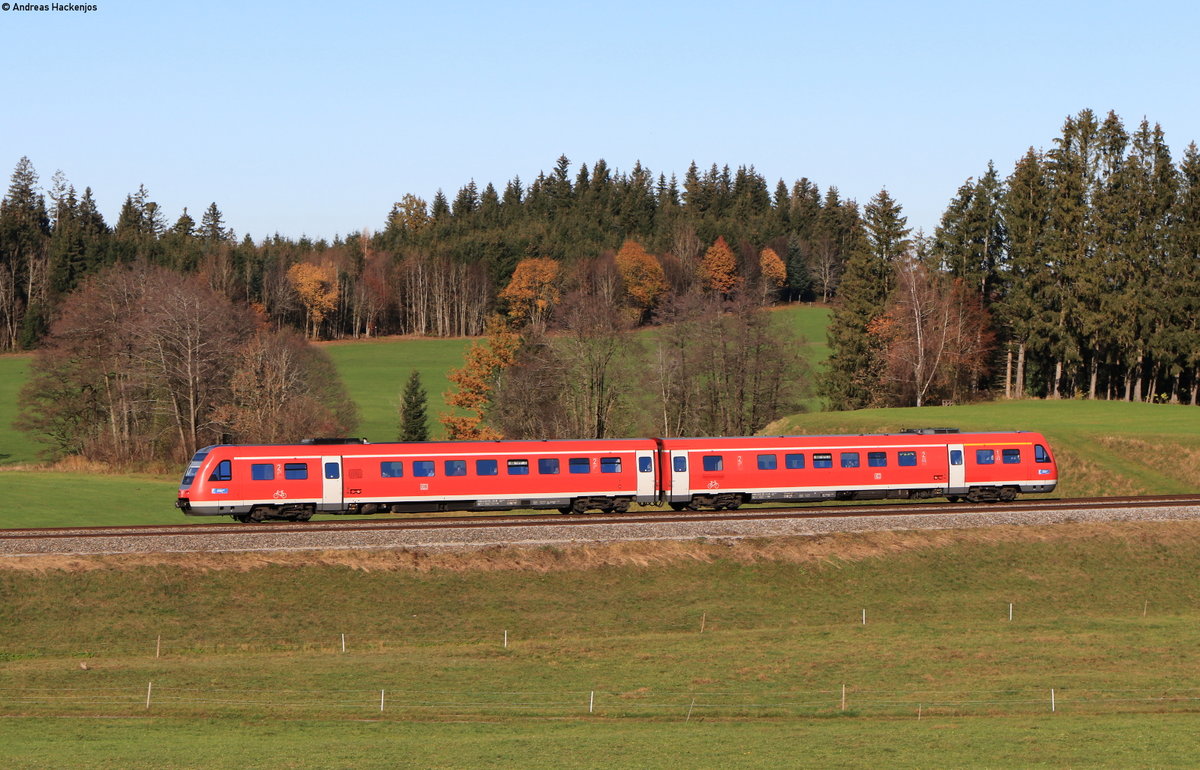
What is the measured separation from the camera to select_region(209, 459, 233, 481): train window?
43.2m

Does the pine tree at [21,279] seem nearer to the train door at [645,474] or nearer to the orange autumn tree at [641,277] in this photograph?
the orange autumn tree at [641,277]

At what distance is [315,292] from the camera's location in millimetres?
173875

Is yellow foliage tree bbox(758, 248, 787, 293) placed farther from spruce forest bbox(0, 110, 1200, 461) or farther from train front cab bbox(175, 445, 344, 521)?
train front cab bbox(175, 445, 344, 521)

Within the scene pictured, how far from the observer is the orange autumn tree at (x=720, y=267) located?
18775 cm

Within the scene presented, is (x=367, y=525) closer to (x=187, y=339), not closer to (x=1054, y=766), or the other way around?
(x=1054, y=766)

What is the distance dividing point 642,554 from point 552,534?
3150 mm

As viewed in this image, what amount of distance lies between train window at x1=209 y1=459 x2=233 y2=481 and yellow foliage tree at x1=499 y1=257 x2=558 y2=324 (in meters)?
117

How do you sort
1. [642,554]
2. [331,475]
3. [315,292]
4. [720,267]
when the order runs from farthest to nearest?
[720,267], [315,292], [331,475], [642,554]

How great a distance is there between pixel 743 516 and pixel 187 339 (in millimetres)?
45766

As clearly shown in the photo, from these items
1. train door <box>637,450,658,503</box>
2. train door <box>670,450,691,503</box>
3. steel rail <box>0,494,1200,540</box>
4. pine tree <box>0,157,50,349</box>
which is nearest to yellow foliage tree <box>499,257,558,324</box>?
pine tree <box>0,157,50,349</box>

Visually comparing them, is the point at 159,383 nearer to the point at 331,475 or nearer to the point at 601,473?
the point at 331,475

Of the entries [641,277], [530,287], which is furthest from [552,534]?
[641,277]

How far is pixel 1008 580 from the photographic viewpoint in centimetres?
3897

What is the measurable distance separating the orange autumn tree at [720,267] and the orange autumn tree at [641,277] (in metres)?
8.45
